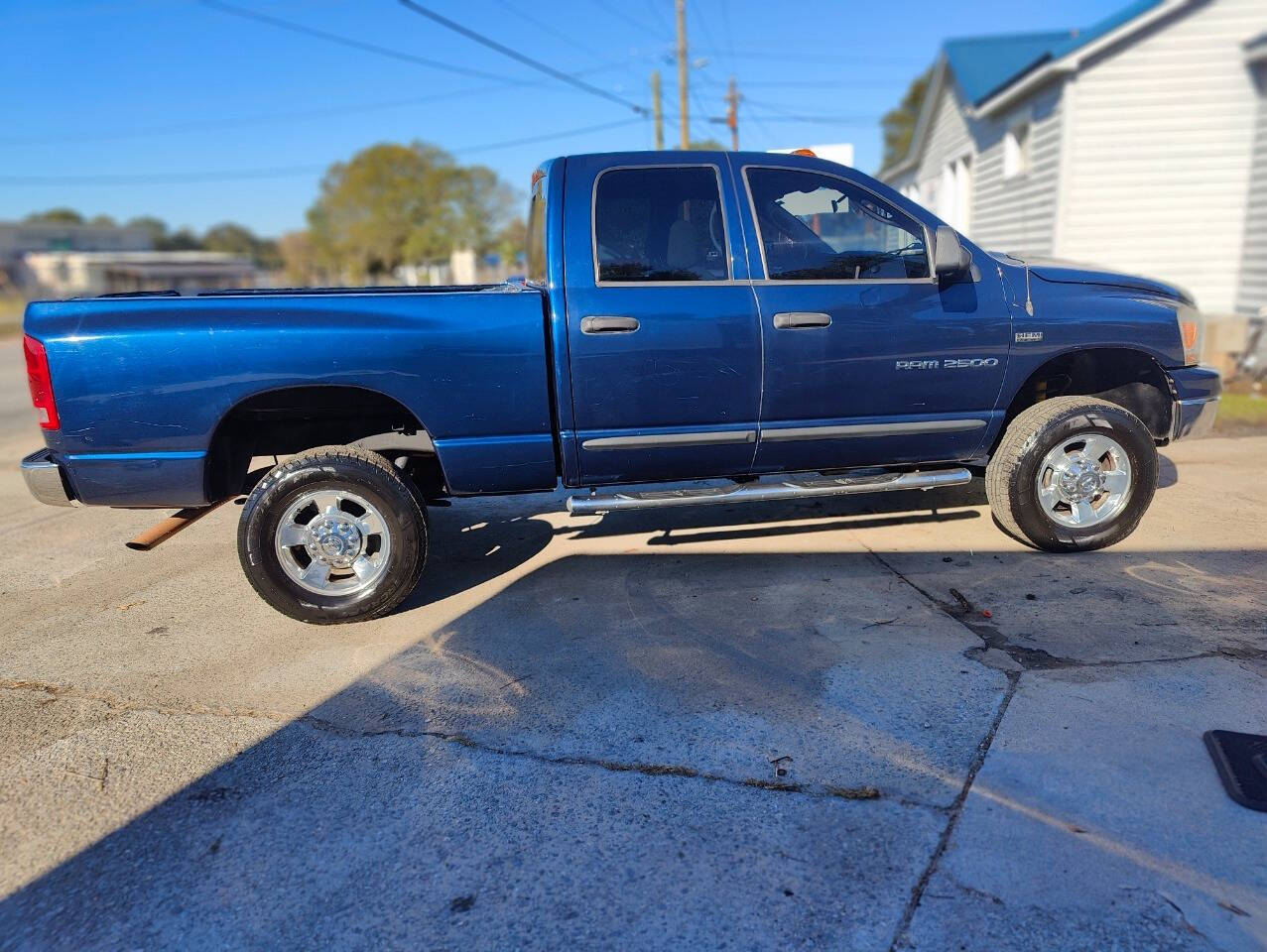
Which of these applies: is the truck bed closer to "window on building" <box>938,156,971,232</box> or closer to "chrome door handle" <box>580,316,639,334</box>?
"chrome door handle" <box>580,316,639,334</box>

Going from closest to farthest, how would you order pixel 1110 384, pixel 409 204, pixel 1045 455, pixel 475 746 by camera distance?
Answer: pixel 475 746, pixel 1045 455, pixel 1110 384, pixel 409 204

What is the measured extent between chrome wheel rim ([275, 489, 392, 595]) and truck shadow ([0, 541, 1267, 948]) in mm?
267

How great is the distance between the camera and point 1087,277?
15.2ft

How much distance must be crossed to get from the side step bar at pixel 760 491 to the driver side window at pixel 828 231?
1.02 metres

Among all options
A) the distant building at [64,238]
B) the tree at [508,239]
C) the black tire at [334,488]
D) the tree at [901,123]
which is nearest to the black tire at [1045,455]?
the black tire at [334,488]

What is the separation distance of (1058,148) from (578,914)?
12.7m

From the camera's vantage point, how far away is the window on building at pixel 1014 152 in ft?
45.4

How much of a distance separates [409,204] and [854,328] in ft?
220

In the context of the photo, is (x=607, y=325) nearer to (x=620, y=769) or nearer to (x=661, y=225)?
(x=661, y=225)

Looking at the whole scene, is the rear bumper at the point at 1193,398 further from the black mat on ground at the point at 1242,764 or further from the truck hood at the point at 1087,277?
the black mat on ground at the point at 1242,764

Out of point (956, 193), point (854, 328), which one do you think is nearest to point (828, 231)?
point (854, 328)

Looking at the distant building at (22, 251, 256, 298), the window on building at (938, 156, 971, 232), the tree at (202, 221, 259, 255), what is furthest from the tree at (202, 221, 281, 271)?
the window on building at (938, 156, 971, 232)

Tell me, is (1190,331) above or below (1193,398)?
above

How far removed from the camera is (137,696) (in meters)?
3.51
